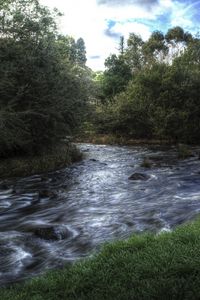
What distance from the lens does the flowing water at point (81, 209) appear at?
29.4 ft

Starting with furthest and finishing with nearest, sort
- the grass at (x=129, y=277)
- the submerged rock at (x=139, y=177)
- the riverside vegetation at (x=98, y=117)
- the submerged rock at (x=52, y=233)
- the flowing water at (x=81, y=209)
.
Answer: the submerged rock at (x=139, y=177) → the submerged rock at (x=52, y=233) → the flowing water at (x=81, y=209) → the riverside vegetation at (x=98, y=117) → the grass at (x=129, y=277)

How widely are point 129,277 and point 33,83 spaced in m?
16.4

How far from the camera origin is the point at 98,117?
39.6 m

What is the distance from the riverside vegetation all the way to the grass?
0.02 meters

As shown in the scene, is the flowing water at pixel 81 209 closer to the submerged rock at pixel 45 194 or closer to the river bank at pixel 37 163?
the submerged rock at pixel 45 194

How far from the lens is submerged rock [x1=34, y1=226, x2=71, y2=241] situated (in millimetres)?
10039

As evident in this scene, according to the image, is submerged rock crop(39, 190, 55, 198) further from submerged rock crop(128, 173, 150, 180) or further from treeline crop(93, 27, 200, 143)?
treeline crop(93, 27, 200, 143)

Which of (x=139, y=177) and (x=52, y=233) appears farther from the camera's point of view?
(x=139, y=177)

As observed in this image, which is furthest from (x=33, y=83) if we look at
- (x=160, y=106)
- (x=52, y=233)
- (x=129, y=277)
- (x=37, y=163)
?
(x=160, y=106)

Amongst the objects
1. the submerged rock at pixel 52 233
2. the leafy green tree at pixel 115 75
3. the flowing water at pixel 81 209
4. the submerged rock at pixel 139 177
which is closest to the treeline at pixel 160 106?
the leafy green tree at pixel 115 75

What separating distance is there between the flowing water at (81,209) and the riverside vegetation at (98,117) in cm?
150

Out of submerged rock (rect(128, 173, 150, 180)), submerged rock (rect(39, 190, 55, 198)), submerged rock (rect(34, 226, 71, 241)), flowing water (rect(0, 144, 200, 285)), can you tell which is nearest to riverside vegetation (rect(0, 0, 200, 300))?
flowing water (rect(0, 144, 200, 285))

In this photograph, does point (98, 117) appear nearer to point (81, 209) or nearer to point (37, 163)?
point (37, 163)

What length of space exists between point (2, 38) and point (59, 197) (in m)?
10.2
